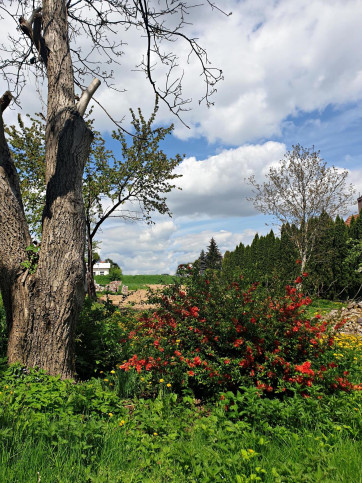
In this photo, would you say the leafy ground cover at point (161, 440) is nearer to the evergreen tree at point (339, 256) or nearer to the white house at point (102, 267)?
the evergreen tree at point (339, 256)

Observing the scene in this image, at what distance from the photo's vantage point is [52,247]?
4055mm

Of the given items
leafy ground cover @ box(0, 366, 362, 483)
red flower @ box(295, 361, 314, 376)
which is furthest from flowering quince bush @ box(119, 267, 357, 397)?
leafy ground cover @ box(0, 366, 362, 483)

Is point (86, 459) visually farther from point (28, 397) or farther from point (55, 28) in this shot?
point (55, 28)

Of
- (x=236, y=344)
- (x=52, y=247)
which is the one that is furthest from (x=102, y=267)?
(x=236, y=344)

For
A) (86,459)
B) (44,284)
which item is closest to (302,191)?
(44,284)

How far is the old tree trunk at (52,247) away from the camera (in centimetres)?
394

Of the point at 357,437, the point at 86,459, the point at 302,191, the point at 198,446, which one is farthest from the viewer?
the point at 302,191

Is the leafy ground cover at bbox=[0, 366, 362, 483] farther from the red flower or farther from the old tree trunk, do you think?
the old tree trunk

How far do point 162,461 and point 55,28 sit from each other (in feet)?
17.8

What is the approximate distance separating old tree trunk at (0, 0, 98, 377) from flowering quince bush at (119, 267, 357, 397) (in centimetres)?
97

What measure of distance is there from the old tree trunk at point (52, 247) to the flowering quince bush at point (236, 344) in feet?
3.17

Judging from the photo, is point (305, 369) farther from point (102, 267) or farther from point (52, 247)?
point (102, 267)

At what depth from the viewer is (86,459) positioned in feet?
7.88

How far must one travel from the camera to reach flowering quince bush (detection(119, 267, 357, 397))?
379 cm
